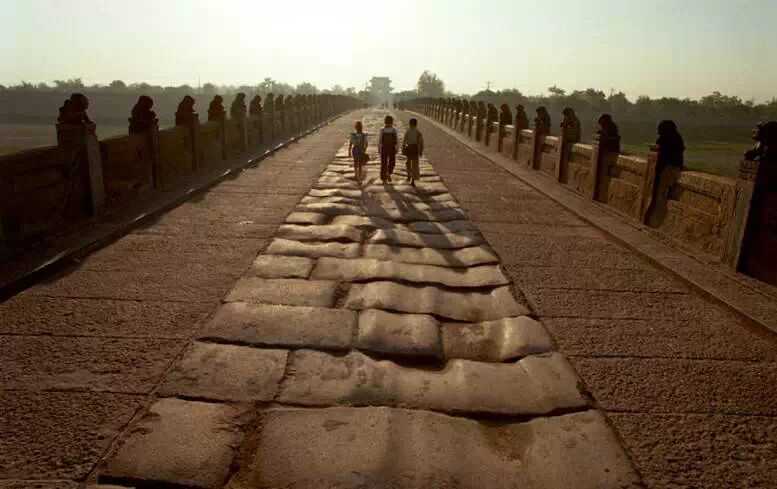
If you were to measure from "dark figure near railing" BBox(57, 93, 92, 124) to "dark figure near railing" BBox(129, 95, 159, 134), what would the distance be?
1.89m

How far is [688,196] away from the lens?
22.0ft

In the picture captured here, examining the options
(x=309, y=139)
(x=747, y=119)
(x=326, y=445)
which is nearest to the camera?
(x=326, y=445)

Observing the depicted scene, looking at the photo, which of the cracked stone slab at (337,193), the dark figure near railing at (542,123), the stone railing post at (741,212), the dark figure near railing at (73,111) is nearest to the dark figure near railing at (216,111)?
the cracked stone slab at (337,193)

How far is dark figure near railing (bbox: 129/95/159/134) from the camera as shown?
8.77m

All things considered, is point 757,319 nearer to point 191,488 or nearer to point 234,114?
point 191,488

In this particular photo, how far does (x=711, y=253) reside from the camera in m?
6.12

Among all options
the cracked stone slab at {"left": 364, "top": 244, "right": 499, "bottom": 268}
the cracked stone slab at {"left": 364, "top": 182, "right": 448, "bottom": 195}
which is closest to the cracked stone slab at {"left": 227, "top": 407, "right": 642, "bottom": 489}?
the cracked stone slab at {"left": 364, "top": 244, "right": 499, "bottom": 268}

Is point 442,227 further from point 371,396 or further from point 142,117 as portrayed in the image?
point 142,117

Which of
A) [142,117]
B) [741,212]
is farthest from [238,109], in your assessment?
[741,212]

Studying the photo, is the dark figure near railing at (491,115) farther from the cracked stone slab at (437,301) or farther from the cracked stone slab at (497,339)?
the cracked stone slab at (497,339)

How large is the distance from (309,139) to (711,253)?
707 inches

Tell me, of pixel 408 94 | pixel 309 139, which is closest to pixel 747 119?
pixel 309 139

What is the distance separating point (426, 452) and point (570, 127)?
9.96 m

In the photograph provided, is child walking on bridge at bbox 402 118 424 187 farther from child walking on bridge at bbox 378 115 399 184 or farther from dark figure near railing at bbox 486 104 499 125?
dark figure near railing at bbox 486 104 499 125
